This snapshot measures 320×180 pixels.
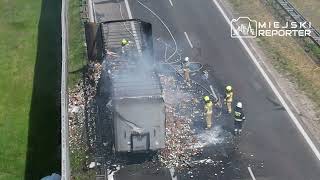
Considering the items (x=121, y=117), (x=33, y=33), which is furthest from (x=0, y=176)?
(x=33, y=33)

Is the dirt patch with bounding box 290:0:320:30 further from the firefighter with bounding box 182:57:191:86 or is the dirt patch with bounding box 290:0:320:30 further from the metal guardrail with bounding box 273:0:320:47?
the firefighter with bounding box 182:57:191:86

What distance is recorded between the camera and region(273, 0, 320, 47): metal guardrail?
2670 cm

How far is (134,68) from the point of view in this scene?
2047cm

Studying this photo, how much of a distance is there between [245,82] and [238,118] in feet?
14.4

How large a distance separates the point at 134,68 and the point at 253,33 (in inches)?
394

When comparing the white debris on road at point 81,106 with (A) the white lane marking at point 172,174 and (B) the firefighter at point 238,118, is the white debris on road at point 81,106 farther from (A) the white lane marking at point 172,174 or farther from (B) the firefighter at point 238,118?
(B) the firefighter at point 238,118

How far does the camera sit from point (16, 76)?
86.7 feet

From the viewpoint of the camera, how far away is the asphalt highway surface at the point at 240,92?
18266 millimetres

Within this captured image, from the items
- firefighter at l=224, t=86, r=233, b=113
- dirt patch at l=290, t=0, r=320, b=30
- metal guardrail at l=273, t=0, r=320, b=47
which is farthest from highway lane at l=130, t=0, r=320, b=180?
dirt patch at l=290, t=0, r=320, b=30

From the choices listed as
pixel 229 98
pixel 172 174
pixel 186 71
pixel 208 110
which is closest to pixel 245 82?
pixel 186 71

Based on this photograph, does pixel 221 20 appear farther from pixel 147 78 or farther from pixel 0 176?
pixel 0 176

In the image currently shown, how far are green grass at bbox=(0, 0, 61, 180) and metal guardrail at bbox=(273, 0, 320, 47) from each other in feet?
41.7

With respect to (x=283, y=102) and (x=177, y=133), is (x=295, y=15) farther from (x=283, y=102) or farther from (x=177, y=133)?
(x=177, y=133)

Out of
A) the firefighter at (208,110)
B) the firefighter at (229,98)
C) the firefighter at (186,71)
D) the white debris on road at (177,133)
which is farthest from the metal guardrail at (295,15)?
the firefighter at (208,110)
